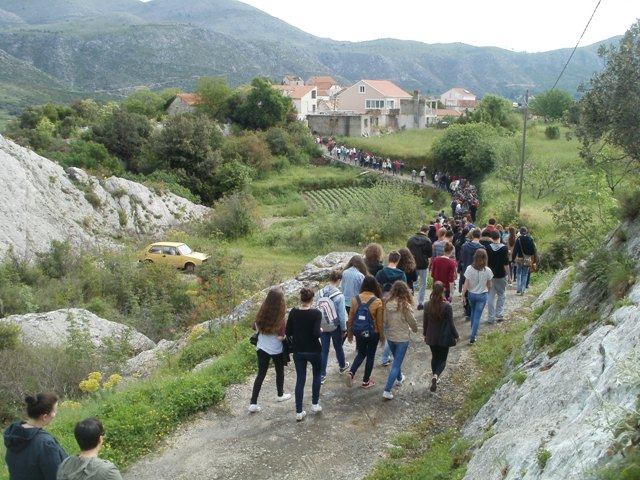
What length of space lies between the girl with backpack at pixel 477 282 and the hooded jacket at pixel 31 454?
21.9 ft

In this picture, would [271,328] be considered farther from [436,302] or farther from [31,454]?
[31,454]

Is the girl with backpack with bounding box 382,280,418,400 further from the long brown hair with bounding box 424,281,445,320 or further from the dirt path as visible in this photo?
the dirt path

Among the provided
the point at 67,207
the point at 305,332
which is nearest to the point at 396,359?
the point at 305,332

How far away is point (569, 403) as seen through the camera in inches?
185

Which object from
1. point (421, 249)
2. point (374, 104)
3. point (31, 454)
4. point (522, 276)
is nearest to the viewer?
point (31, 454)

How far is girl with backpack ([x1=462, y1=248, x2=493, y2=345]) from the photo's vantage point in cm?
915

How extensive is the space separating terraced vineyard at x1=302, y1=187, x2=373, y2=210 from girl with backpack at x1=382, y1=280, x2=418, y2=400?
31684 mm

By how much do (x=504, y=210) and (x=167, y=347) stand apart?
16897 millimetres

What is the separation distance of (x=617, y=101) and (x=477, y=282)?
575cm

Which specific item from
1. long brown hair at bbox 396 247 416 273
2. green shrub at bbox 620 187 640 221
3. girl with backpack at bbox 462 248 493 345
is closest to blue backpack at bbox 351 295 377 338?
long brown hair at bbox 396 247 416 273

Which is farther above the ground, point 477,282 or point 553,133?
point 553,133

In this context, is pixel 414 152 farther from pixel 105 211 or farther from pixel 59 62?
pixel 59 62

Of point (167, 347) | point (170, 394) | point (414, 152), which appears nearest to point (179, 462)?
point (170, 394)

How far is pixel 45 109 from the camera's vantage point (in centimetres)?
5069
